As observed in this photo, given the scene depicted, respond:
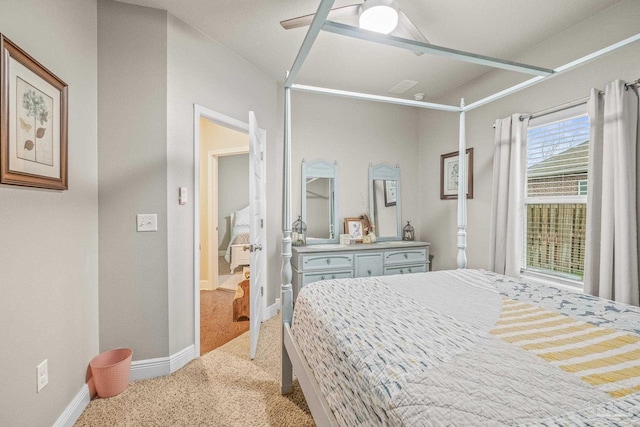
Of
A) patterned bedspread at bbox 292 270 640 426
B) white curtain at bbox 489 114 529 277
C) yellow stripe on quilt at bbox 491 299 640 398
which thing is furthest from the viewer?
white curtain at bbox 489 114 529 277

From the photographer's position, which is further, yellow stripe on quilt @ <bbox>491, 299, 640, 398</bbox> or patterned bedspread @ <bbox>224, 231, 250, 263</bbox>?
patterned bedspread @ <bbox>224, 231, 250, 263</bbox>

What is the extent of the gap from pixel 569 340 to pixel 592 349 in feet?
0.22

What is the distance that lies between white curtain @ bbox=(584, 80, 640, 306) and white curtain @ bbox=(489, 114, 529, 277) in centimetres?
55

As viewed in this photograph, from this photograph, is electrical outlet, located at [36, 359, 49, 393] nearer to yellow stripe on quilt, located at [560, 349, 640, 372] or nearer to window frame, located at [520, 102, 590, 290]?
yellow stripe on quilt, located at [560, 349, 640, 372]

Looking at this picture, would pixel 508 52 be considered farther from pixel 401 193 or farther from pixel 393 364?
pixel 393 364

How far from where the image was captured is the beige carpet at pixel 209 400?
1.65 meters

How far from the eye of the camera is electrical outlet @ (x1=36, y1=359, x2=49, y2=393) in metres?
1.38

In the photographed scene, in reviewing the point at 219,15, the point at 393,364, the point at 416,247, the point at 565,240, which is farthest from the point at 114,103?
the point at 565,240

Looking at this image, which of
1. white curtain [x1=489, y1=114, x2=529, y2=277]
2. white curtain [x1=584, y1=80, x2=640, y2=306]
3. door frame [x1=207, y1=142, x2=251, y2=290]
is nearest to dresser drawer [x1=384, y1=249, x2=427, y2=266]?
white curtain [x1=489, y1=114, x2=529, y2=277]

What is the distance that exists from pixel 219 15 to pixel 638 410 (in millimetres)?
2782

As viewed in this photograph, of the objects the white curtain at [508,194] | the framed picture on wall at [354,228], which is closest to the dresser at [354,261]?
the framed picture on wall at [354,228]

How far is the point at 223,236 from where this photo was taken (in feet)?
18.7

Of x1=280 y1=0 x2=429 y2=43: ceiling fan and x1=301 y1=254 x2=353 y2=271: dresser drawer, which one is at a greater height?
x1=280 y1=0 x2=429 y2=43: ceiling fan

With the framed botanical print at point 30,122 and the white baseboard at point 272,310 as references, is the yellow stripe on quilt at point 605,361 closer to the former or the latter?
the framed botanical print at point 30,122
